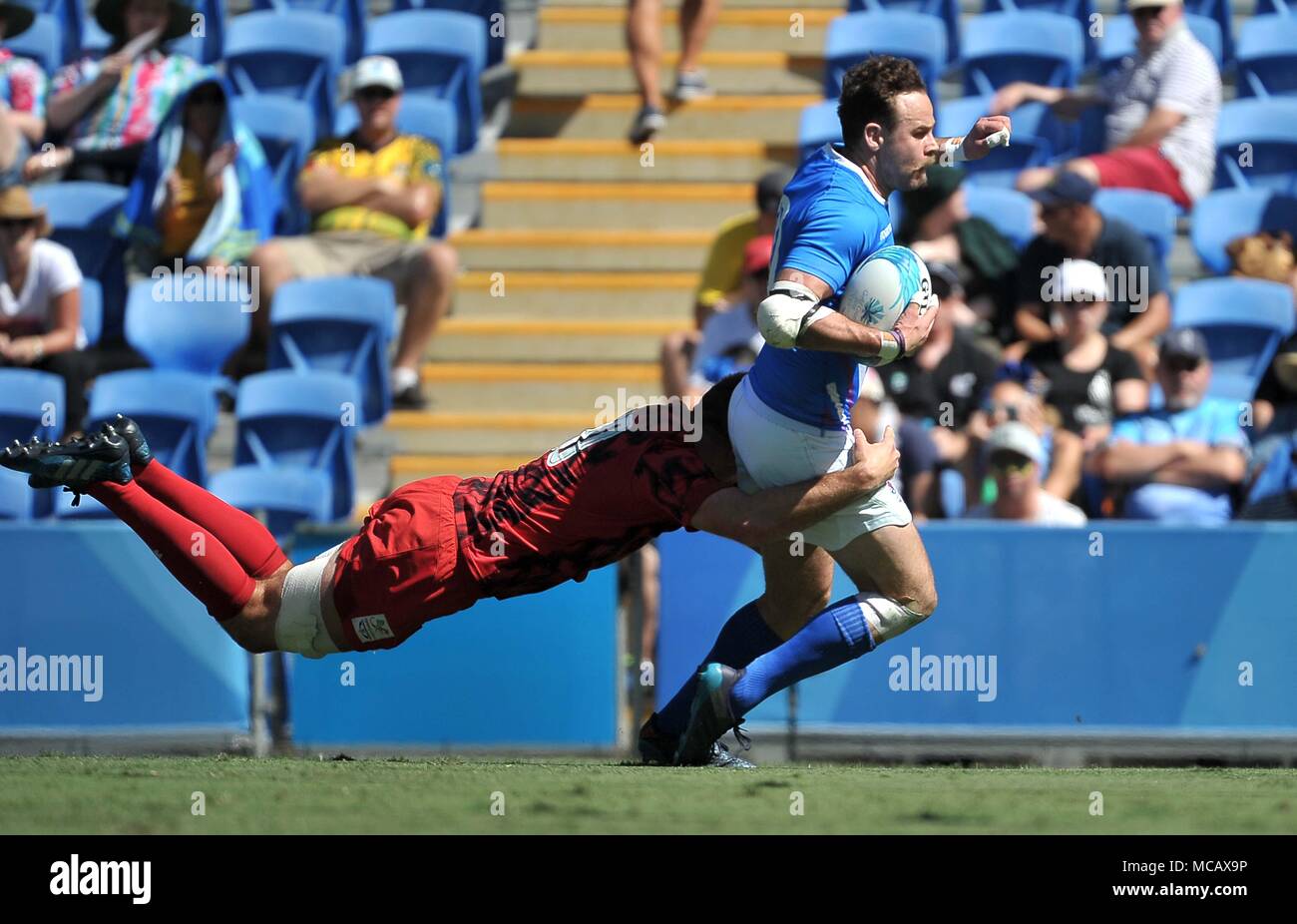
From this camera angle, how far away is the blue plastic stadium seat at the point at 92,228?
1174 cm

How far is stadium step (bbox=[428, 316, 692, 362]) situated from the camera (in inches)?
465

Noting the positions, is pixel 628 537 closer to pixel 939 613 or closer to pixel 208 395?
pixel 939 613

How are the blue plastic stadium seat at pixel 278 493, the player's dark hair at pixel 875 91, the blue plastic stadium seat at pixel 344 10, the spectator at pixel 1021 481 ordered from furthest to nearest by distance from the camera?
1. the blue plastic stadium seat at pixel 344 10
2. the blue plastic stadium seat at pixel 278 493
3. the spectator at pixel 1021 481
4. the player's dark hair at pixel 875 91

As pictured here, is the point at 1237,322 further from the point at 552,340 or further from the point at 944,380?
the point at 552,340

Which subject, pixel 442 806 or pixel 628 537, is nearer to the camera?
pixel 442 806

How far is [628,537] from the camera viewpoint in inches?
241

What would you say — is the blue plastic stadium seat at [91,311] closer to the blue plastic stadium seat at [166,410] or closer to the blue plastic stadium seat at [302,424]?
the blue plastic stadium seat at [166,410]

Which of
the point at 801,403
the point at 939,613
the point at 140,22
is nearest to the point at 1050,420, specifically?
the point at 939,613

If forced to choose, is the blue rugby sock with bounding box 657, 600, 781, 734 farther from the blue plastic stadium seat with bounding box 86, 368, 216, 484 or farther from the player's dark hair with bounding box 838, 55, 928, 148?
the blue plastic stadium seat with bounding box 86, 368, 216, 484

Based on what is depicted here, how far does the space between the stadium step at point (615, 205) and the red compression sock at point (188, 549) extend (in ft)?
21.4

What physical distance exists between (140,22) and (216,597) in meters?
7.20

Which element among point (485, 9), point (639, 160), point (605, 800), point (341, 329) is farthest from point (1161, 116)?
point (605, 800)

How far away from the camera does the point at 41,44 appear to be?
13.4m

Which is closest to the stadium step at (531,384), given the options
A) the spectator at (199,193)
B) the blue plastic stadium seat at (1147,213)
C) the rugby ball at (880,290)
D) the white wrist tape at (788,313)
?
the spectator at (199,193)
